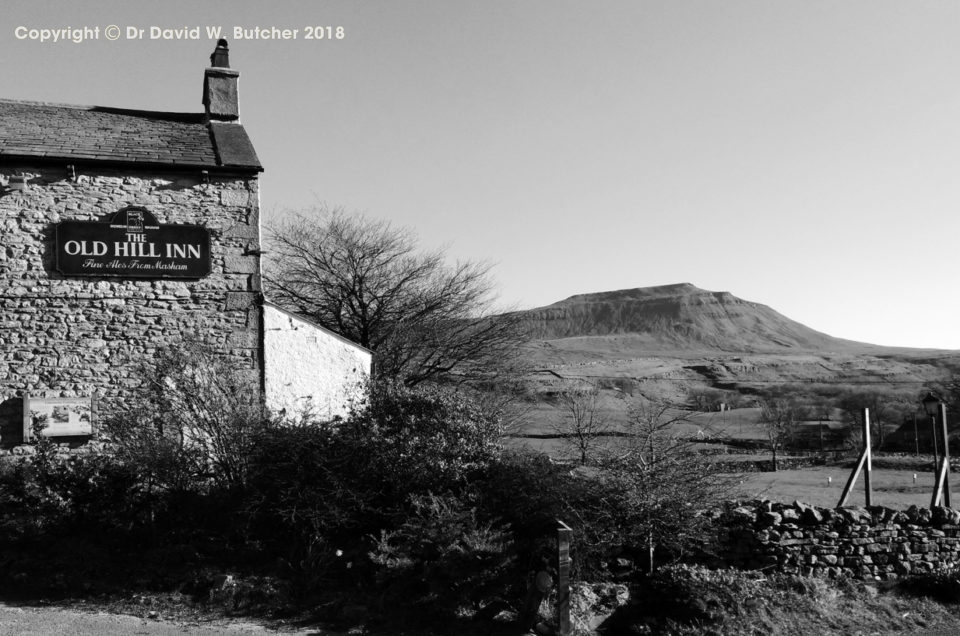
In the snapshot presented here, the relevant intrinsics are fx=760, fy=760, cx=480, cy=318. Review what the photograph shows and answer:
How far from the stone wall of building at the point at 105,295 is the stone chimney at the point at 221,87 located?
311 centimetres

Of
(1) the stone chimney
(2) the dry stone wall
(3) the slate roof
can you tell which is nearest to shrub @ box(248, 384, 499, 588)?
(2) the dry stone wall

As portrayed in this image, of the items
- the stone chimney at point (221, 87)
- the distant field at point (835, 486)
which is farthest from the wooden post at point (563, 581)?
the distant field at point (835, 486)

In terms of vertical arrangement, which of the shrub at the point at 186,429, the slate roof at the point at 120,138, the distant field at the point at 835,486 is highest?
the slate roof at the point at 120,138

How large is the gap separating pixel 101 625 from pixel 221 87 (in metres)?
11.4

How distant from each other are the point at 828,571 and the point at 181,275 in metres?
11.3

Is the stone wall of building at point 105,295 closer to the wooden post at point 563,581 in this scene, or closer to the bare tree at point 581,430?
the bare tree at point 581,430

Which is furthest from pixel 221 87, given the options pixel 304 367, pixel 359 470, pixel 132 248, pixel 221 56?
pixel 359 470

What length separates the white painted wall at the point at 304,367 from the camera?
13727mm

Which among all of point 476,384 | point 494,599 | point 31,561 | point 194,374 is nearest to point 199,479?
point 194,374

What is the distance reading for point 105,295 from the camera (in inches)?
511

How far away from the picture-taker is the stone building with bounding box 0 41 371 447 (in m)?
12.6

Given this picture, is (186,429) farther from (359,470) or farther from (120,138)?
(120,138)

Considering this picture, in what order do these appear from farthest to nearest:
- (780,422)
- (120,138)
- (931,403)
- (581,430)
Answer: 1. (780,422)
2. (581,430)
3. (120,138)
4. (931,403)

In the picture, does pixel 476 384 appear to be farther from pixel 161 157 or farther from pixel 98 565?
pixel 98 565
